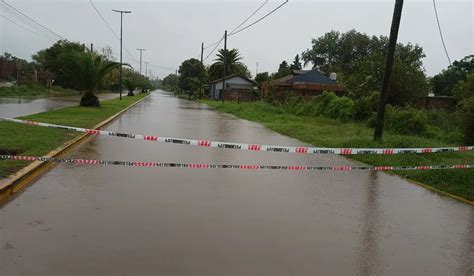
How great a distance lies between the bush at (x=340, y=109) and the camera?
2483cm

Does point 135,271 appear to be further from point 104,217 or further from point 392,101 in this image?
point 392,101

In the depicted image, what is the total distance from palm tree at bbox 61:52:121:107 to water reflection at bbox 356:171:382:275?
23680 millimetres

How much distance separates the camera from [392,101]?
2530 cm

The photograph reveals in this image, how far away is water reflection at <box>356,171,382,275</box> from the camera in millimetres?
4425

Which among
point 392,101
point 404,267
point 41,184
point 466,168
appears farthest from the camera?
point 392,101

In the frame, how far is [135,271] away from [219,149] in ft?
27.8

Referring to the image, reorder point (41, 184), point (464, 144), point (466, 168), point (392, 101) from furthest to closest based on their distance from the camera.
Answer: point (392, 101)
point (464, 144)
point (466, 168)
point (41, 184)

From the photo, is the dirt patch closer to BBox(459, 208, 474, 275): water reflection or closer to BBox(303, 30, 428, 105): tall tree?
BBox(459, 208, 474, 275): water reflection

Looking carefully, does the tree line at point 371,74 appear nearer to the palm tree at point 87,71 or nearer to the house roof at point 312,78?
the house roof at point 312,78

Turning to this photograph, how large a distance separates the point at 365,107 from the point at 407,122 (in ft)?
18.3

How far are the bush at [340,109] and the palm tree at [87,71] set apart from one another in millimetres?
14817

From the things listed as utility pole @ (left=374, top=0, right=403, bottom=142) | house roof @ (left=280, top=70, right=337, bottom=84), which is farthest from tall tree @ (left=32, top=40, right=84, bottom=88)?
utility pole @ (left=374, top=0, right=403, bottom=142)

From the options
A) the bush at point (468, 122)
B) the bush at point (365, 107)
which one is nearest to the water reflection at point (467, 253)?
the bush at point (468, 122)

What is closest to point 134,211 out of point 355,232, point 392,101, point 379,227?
point 355,232
